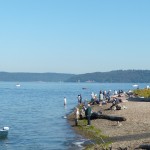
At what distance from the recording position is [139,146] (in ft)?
79.0

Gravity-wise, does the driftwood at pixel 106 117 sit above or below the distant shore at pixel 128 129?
above

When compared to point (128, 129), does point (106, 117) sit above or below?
above

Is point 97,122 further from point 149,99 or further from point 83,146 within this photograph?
point 149,99

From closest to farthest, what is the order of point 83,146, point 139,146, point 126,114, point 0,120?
point 139,146 → point 83,146 → point 126,114 → point 0,120

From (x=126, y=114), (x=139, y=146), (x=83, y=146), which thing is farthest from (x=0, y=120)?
(x=139, y=146)

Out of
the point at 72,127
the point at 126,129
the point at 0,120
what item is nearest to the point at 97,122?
the point at 72,127

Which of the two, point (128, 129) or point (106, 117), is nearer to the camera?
point (128, 129)

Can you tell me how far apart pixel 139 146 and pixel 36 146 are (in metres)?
10.5

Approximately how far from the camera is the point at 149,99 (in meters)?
60.2

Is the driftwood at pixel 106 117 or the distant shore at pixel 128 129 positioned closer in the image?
the distant shore at pixel 128 129

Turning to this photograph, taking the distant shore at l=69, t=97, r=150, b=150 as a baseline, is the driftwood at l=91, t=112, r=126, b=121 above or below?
above

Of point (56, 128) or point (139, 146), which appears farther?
point (56, 128)

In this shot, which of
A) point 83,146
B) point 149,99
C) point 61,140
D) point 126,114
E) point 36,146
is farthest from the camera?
point 149,99

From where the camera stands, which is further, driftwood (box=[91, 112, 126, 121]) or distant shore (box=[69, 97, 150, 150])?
driftwood (box=[91, 112, 126, 121])
